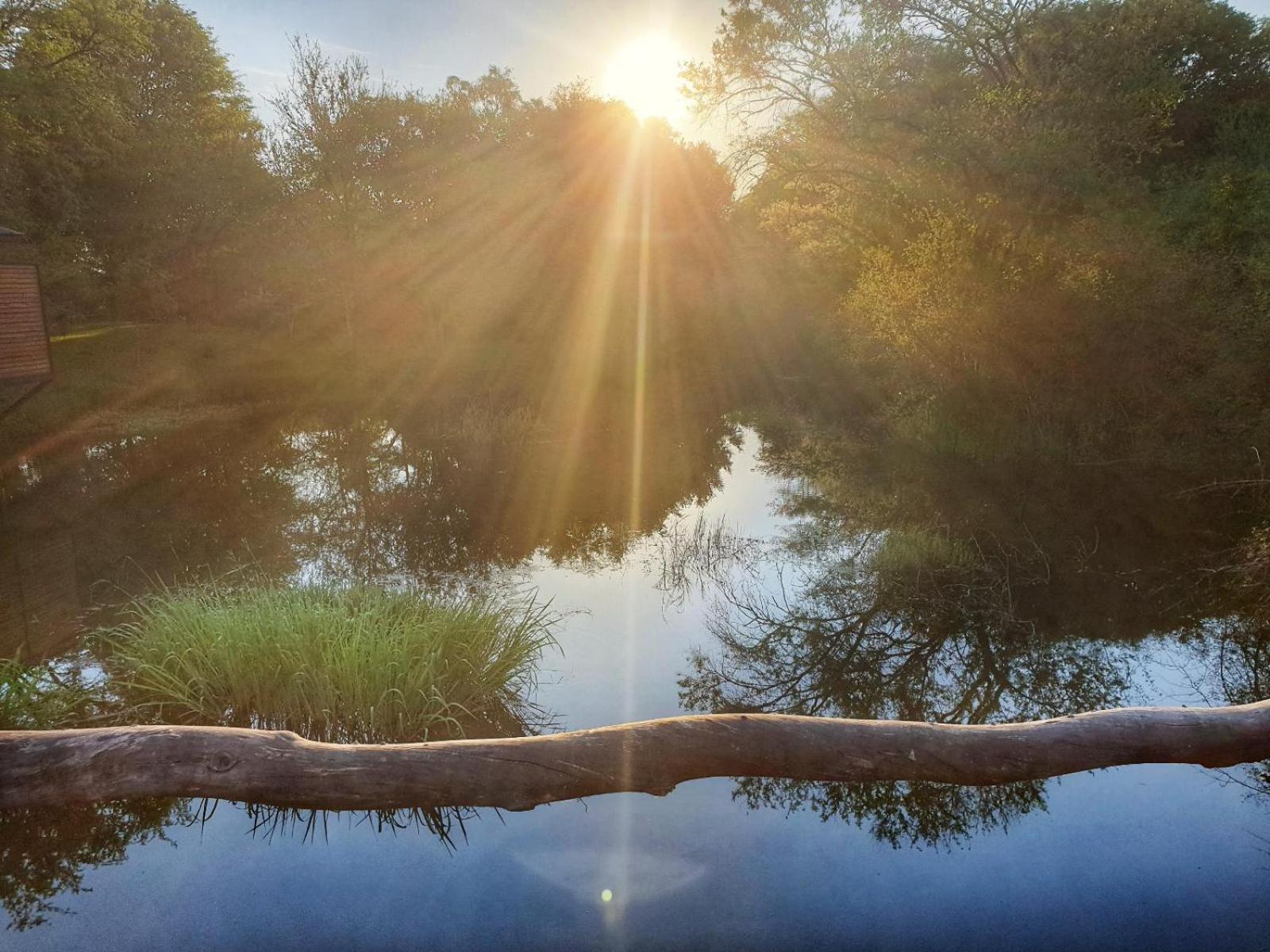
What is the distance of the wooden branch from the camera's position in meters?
3.54

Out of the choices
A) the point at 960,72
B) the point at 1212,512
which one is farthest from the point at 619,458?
the point at 960,72

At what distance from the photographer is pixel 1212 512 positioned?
467 inches

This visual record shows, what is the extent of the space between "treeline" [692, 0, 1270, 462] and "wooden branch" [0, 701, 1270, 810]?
41.0ft

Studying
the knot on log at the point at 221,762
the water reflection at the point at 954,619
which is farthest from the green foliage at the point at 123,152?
the knot on log at the point at 221,762

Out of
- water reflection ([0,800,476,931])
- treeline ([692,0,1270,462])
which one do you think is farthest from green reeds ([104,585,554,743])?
treeline ([692,0,1270,462])

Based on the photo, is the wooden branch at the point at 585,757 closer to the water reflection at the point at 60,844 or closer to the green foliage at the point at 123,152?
the water reflection at the point at 60,844

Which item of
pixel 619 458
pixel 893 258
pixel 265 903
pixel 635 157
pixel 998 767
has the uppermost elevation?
pixel 635 157

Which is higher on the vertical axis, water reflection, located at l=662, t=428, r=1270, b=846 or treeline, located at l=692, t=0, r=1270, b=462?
treeline, located at l=692, t=0, r=1270, b=462

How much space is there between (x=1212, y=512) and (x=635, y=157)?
2676 centimetres

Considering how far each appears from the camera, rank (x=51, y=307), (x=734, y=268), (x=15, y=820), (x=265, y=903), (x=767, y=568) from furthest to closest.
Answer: (x=734, y=268) → (x=51, y=307) → (x=767, y=568) → (x=15, y=820) → (x=265, y=903)

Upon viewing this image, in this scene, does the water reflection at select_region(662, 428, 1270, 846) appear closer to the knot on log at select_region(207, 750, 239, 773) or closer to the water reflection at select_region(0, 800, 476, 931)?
the water reflection at select_region(0, 800, 476, 931)

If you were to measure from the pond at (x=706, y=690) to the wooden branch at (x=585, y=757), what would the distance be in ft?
2.95

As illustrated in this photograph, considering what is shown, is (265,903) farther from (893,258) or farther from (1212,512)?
(893,258)

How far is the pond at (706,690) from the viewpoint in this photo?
162 inches
